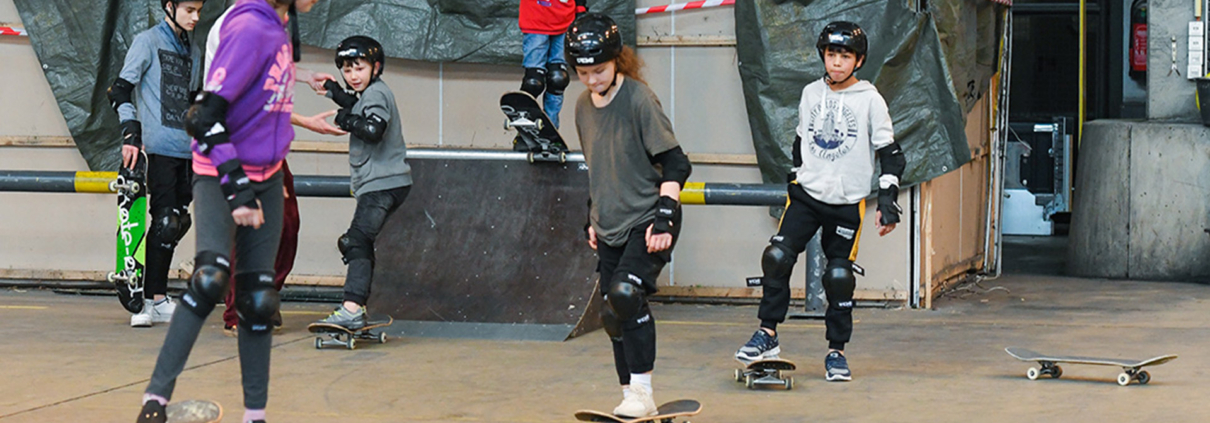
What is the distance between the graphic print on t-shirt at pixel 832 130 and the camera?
16.4 ft

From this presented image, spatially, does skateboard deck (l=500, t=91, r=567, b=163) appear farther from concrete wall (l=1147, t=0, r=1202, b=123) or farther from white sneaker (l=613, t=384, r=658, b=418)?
concrete wall (l=1147, t=0, r=1202, b=123)

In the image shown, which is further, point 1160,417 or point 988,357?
point 988,357

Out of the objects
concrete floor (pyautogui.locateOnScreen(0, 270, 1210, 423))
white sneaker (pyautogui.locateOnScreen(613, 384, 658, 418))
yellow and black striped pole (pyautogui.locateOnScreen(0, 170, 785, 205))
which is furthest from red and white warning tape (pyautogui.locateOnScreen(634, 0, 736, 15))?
white sneaker (pyautogui.locateOnScreen(613, 384, 658, 418))

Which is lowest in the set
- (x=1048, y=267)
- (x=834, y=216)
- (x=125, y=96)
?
(x=1048, y=267)

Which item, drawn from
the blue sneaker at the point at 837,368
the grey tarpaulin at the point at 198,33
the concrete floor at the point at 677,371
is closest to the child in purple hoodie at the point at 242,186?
the concrete floor at the point at 677,371

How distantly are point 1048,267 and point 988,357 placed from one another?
13.5ft

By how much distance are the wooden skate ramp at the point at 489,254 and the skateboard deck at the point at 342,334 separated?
277 mm

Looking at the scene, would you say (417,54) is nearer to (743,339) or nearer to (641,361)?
(743,339)

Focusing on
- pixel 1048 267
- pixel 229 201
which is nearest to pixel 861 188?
pixel 229 201

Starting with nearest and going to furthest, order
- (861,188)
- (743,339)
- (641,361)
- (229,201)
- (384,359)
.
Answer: (229,201) < (641,361) < (861,188) < (384,359) < (743,339)

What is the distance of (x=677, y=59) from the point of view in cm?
730

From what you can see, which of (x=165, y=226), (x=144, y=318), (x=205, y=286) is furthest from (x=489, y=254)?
(x=205, y=286)

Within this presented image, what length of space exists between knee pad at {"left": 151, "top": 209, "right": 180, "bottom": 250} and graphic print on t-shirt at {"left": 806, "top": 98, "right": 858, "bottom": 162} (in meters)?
3.02

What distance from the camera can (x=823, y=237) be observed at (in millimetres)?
5121
